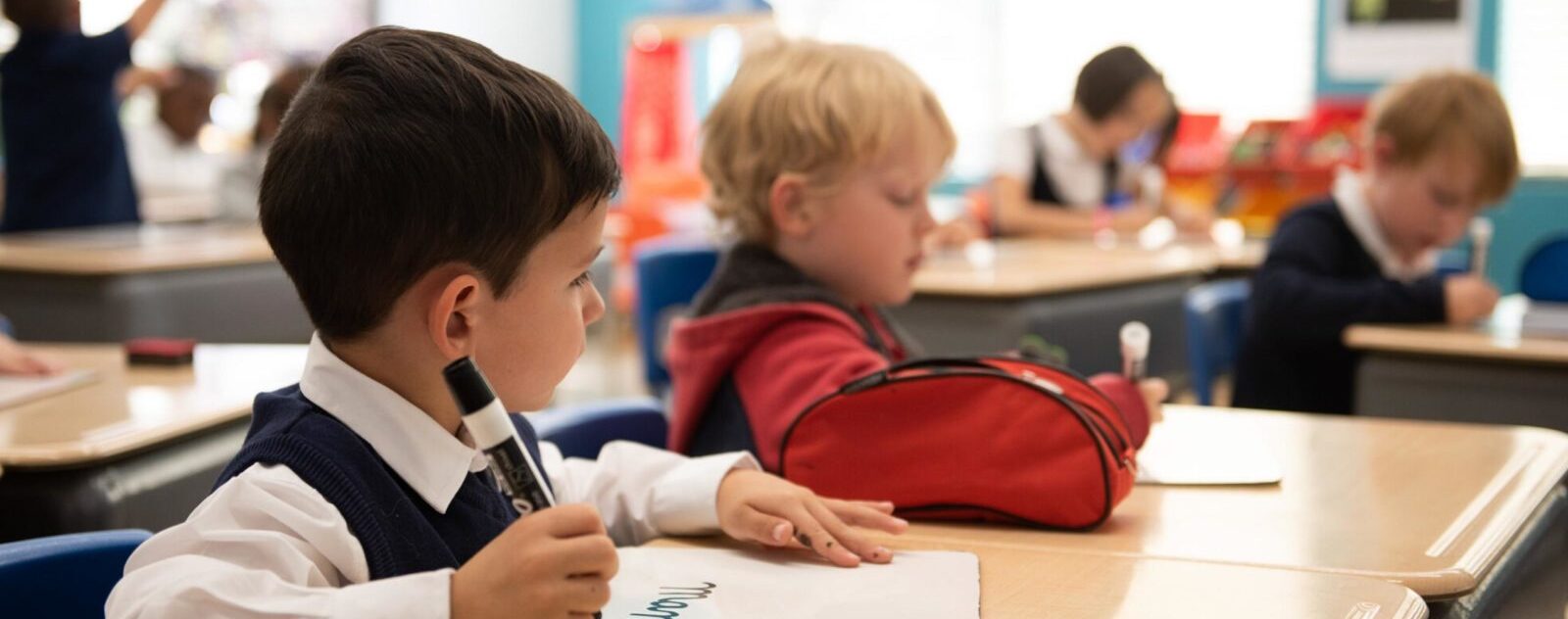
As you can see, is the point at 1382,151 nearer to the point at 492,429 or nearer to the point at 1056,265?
the point at 1056,265

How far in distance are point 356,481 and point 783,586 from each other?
292 mm

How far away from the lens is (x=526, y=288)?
0.86 meters

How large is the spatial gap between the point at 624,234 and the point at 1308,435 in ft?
17.7

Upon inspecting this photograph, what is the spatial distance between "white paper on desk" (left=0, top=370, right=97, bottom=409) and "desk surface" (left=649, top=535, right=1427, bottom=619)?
1.06 m

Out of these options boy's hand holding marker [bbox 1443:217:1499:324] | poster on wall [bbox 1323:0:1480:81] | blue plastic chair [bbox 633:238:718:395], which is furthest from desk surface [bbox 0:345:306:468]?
poster on wall [bbox 1323:0:1480:81]

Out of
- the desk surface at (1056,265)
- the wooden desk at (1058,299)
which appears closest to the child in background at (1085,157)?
the desk surface at (1056,265)

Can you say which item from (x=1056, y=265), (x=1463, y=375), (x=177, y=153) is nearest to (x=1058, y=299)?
(x=1056, y=265)

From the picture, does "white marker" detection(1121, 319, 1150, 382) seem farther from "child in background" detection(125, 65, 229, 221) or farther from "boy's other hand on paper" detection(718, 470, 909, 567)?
"child in background" detection(125, 65, 229, 221)

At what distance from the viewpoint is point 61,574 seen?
3.22 feet

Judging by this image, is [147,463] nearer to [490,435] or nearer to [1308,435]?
[490,435]

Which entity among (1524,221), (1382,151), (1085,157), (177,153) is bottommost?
(1524,221)

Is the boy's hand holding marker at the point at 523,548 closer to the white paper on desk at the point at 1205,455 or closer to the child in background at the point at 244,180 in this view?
the white paper on desk at the point at 1205,455

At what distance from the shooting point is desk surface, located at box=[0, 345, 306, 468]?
4.60 ft

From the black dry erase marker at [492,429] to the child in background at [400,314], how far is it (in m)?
0.04
